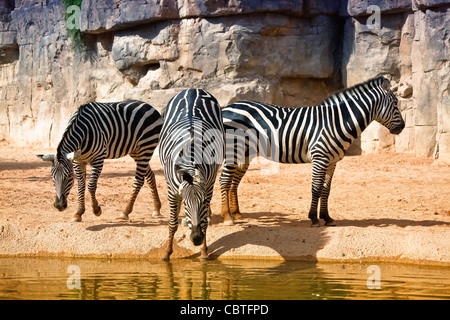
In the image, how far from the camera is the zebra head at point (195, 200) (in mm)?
6038

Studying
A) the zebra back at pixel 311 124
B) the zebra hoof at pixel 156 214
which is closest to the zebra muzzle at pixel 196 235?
the zebra back at pixel 311 124

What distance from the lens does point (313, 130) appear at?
8430 millimetres

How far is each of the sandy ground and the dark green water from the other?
0.21m

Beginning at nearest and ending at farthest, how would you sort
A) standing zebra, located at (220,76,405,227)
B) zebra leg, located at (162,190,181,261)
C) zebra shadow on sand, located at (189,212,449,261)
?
zebra leg, located at (162,190,181,261) < zebra shadow on sand, located at (189,212,449,261) < standing zebra, located at (220,76,405,227)

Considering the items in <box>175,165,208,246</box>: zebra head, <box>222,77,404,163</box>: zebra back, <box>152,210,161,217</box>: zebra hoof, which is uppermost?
<box>222,77,404,163</box>: zebra back

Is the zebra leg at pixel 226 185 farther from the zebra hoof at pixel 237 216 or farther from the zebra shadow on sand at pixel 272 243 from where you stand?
the zebra shadow on sand at pixel 272 243

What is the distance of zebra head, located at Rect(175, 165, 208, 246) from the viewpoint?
19.8 ft

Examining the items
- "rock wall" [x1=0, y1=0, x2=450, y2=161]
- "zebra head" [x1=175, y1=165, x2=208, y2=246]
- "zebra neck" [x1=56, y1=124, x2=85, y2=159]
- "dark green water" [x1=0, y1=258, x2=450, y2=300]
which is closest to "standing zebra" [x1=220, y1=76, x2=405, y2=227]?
"dark green water" [x1=0, y1=258, x2=450, y2=300]

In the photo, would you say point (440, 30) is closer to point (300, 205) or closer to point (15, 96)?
point (300, 205)

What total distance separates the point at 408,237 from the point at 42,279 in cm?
386

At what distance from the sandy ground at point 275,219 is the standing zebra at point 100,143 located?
0.42 m

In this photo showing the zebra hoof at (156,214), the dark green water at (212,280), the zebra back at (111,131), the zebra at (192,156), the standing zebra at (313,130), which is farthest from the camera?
the zebra hoof at (156,214)

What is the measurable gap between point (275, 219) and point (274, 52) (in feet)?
27.9

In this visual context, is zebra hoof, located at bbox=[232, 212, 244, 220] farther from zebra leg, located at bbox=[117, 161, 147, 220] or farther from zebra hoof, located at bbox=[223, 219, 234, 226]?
zebra leg, located at bbox=[117, 161, 147, 220]
